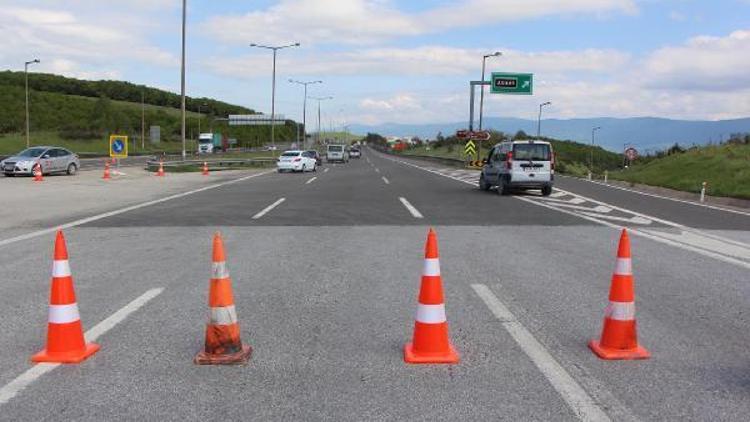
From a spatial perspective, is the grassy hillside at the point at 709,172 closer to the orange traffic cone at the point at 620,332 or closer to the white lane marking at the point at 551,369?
the white lane marking at the point at 551,369

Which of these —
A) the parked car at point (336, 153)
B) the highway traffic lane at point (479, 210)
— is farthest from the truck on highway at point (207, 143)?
the highway traffic lane at point (479, 210)

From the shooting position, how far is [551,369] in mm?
4578

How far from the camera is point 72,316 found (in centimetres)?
486

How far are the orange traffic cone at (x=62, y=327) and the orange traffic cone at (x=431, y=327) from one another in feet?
7.72

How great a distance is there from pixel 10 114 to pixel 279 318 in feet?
312

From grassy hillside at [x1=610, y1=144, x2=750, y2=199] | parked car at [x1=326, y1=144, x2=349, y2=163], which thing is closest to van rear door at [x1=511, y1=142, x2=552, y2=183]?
grassy hillside at [x1=610, y1=144, x2=750, y2=199]

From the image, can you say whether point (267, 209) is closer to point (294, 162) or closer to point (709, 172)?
point (709, 172)

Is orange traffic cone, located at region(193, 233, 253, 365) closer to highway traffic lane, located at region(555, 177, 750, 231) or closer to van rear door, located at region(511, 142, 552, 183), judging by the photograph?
highway traffic lane, located at region(555, 177, 750, 231)

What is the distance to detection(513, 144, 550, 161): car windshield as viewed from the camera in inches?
821

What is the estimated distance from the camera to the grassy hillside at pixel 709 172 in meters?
26.2

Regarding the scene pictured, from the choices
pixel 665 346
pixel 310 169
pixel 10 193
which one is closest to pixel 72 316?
pixel 665 346

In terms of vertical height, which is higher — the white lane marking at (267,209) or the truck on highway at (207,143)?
the truck on highway at (207,143)

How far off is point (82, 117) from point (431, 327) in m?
105

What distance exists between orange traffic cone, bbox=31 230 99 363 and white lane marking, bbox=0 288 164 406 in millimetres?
104
